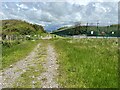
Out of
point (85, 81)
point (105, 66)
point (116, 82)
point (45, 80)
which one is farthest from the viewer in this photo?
point (105, 66)

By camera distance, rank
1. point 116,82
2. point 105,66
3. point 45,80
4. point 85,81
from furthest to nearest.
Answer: point 105,66, point 45,80, point 85,81, point 116,82

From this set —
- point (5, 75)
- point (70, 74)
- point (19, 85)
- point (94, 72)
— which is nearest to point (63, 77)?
point (70, 74)

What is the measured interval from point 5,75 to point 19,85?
3.38 m

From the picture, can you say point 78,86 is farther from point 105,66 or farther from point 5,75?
point 5,75

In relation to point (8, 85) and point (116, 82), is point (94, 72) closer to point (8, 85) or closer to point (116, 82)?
point (116, 82)

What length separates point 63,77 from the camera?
14.2 metres

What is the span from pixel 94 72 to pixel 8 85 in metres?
4.98

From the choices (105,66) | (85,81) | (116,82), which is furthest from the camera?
(105,66)

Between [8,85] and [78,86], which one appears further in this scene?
[8,85]

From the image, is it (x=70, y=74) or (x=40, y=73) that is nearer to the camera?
(x=70, y=74)

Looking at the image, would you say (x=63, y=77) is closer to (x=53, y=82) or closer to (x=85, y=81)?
(x=53, y=82)

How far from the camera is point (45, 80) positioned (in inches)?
545

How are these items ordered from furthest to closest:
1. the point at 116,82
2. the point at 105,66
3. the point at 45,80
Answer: the point at 105,66
the point at 45,80
the point at 116,82

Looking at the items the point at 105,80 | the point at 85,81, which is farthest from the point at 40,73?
the point at 105,80
